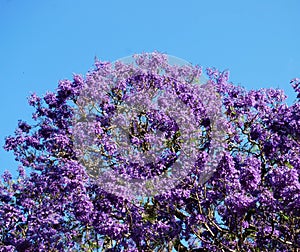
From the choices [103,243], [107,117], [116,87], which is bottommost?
[103,243]

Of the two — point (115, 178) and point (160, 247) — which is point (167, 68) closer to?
point (115, 178)

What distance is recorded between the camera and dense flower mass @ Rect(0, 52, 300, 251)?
1356cm

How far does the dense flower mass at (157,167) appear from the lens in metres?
13.6

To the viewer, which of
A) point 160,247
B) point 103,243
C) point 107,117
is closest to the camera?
point 160,247

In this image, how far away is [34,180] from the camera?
56.6ft

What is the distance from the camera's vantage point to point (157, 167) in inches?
572

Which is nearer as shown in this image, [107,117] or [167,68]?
[107,117]

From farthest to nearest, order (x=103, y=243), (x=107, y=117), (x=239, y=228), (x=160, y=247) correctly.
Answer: (x=103, y=243) < (x=107, y=117) < (x=160, y=247) < (x=239, y=228)

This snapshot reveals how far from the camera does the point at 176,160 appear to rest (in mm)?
14727

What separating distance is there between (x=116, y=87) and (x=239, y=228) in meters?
6.10

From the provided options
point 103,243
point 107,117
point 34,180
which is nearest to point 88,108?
point 107,117

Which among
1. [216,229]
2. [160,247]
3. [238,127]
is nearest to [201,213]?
[216,229]

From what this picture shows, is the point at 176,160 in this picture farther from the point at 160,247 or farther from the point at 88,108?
the point at 88,108

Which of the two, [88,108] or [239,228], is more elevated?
[88,108]
